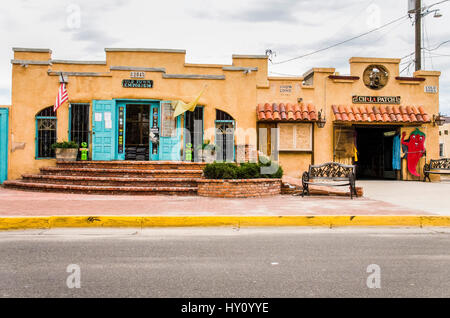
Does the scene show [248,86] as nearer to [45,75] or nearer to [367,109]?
[367,109]

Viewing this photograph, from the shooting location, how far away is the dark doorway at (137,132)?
16969 millimetres

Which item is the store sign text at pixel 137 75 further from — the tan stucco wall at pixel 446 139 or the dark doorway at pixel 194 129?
the tan stucco wall at pixel 446 139

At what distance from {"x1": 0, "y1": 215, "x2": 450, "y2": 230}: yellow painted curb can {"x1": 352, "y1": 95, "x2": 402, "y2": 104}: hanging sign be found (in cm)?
1090

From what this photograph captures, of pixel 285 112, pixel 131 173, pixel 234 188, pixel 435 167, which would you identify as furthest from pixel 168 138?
pixel 435 167

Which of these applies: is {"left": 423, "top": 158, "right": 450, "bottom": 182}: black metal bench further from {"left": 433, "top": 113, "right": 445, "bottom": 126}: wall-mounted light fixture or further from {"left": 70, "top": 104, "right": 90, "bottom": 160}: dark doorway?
{"left": 70, "top": 104, "right": 90, "bottom": 160}: dark doorway

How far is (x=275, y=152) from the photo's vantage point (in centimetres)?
1792

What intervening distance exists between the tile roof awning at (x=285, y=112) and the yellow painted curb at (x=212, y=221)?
30.4 feet

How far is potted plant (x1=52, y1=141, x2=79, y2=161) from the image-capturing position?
15438 mm

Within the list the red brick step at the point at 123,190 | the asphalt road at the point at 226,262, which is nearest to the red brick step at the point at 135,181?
the red brick step at the point at 123,190

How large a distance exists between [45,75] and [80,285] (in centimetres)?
1421

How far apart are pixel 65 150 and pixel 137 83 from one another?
3.88 m

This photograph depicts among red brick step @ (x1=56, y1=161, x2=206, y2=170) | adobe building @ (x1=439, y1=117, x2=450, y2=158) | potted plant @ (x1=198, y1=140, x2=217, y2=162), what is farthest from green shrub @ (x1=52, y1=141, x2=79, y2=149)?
adobe building @ (x1=439, y1=117, x2=450, y2=158)

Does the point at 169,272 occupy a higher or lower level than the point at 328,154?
lower


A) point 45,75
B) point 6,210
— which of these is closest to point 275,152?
point 45,75
